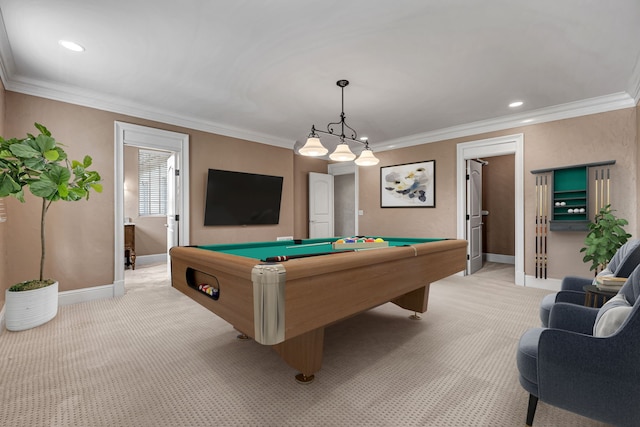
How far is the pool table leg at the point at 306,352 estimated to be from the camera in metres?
1.79

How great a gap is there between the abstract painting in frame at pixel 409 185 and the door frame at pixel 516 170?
46 centimetres

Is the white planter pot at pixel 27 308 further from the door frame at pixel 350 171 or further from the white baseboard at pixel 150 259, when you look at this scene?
the door frame at pixel 350 171

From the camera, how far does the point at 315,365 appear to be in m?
1.84

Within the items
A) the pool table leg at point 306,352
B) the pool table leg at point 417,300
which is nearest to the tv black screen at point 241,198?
the pool table leg at point 417,300

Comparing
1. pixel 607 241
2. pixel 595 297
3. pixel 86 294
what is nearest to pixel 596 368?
pixel 595 297

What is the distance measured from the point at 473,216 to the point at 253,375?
15.4 ft

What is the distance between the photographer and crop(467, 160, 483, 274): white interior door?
493cm

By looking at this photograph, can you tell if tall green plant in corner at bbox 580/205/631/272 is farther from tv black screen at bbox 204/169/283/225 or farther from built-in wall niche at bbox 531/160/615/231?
tv black screen at bbox 204/169/283/225

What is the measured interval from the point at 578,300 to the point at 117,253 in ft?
15.6

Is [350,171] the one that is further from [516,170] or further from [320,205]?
[516,170]

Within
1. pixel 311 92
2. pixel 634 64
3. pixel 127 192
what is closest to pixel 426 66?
pixel 311 92

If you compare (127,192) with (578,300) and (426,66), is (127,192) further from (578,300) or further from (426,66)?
(578,300)

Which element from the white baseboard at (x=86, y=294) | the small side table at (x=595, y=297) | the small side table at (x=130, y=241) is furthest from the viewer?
the small side table at (x=130, y=241)

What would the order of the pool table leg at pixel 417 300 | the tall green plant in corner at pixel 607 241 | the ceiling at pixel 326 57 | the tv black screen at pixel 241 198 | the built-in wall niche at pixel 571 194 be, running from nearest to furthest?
the ceiling at pixel 326 57, the pool table leg at pixel 417 300, the tall green plant in corner at pixel 607 241, the built-in wall niche at pixel 571 194, the tv black screen at pixel 241 198
